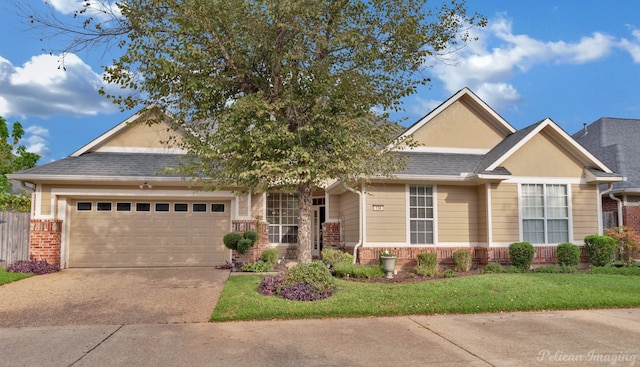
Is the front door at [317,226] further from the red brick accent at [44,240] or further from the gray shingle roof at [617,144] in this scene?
the gray shingle roof at [617,144]

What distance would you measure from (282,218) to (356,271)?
18.8 feet

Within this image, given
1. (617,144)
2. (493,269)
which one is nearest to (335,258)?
(493,269)

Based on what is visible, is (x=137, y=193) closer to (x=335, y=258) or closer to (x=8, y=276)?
(x=8, y=276)

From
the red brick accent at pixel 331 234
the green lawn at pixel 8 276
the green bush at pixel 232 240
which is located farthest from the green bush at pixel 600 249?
the green lawn at pixel 8 276

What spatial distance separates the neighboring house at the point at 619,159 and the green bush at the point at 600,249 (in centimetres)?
217

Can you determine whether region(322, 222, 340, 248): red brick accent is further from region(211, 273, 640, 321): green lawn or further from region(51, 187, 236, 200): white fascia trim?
region(211, 273, 640, 321): green lawn

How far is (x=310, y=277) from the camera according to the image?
10.1 m

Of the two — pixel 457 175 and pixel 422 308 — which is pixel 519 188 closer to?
pixel 457 175

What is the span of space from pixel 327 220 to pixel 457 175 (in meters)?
5.07

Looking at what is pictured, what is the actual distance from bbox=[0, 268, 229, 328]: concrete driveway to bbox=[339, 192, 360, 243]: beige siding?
4162mm

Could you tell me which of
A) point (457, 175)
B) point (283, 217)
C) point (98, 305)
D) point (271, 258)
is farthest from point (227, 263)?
point (457, 175)

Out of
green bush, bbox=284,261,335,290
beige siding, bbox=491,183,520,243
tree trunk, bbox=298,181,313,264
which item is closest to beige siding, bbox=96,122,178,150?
tree trunk, bbox=298,181,313,264

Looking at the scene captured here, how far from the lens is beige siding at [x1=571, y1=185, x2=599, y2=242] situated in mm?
15195

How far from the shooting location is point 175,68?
9219 millimetres
